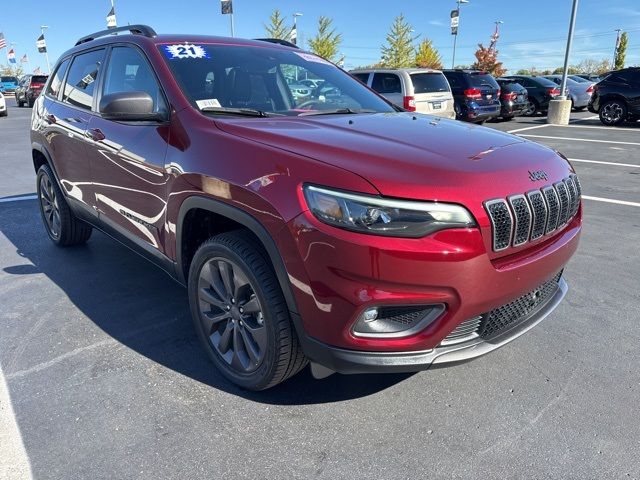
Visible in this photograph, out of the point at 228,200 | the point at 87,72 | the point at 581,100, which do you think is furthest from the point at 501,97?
the point at 228,200

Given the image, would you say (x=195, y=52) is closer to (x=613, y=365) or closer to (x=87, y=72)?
(x=87, y=72)

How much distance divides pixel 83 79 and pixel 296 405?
309 cm

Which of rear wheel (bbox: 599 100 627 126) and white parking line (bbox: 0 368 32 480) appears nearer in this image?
white parking line (bbox: 0 368 32 480)

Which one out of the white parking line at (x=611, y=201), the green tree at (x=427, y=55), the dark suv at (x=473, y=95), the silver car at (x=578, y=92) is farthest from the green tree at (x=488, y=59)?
the white parking line at (x=611, y=201)

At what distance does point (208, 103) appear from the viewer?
2.77 meters

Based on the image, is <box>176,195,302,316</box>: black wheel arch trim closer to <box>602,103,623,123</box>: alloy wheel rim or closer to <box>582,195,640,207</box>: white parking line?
<box>582,195,640,207</box>: white parking line

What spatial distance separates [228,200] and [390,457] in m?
1.33

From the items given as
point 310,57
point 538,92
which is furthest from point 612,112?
point 310,57

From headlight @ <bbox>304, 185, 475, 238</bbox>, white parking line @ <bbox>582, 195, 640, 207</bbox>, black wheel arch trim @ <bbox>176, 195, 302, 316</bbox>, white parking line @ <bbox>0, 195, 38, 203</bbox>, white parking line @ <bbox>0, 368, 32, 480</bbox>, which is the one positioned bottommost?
white parking line @ <bbox>582, 195, 640, 207</bbox>

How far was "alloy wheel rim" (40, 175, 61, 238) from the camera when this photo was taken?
4.62m

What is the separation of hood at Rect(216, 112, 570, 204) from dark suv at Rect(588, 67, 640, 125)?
15462 mm

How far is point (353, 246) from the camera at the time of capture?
187 cm

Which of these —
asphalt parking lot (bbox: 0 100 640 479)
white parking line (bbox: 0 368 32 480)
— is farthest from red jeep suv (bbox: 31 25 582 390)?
white parking line (bbox: 0 368 32 480)

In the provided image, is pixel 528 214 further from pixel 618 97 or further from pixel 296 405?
pixel 618 97
